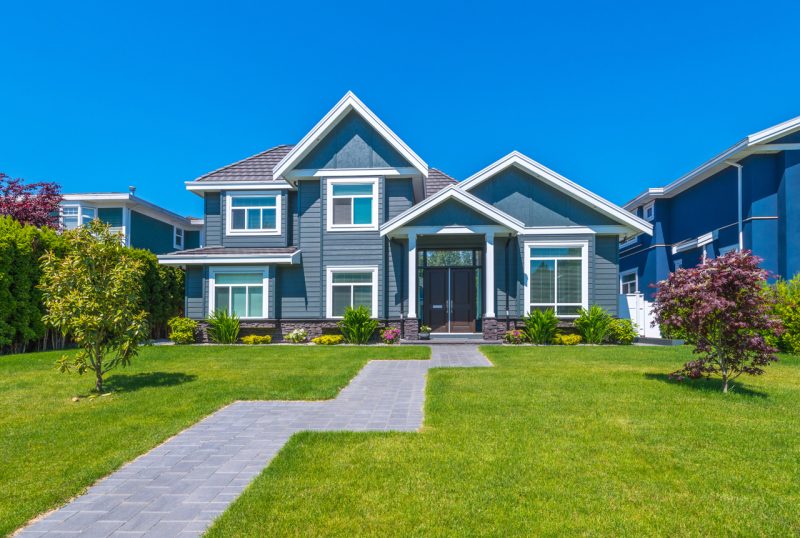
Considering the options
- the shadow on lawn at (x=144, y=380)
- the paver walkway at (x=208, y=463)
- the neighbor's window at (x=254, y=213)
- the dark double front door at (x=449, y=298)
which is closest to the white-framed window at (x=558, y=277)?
the dark double front door at (x=449, y=298)

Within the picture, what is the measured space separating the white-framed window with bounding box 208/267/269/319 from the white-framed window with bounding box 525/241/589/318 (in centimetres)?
986

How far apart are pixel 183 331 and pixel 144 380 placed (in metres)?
8.14

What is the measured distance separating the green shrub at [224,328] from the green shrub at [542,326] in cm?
1038

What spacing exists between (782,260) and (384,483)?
1788 cm

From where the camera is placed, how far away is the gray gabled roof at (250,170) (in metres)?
19.0

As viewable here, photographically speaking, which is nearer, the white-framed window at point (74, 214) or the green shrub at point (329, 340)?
the green shrub at point (329, 340)

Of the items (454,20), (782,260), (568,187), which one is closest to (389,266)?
(568,187)

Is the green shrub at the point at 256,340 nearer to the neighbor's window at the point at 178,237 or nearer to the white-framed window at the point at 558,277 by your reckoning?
the white-framed window at the point at 558,277

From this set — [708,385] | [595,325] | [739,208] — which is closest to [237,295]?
[595,325]

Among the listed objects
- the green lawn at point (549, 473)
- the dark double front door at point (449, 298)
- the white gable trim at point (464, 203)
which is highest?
the white gable trim at point (464, 203)

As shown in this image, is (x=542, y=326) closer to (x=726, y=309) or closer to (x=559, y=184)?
(x=559, y=184)

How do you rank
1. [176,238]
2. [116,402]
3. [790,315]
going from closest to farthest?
[116,402] → [790,315] → [176,238]

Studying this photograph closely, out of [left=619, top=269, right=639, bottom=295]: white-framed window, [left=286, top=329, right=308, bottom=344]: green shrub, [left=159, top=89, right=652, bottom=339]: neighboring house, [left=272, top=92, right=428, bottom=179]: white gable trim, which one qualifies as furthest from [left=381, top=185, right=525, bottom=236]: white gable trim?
[left=619, top=269, right=639, bottom=295]: white-framed window

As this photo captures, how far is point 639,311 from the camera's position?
19.6m
